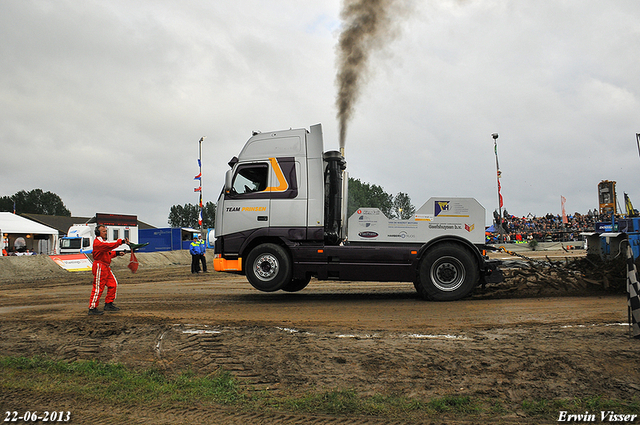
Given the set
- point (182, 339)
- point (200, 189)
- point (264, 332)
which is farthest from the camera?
point (200, 189)

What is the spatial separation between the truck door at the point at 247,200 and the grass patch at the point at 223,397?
502 centimetres

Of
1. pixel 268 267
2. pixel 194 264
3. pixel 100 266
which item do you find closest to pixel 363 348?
pixel 268 267

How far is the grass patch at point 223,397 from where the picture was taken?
12.1ft

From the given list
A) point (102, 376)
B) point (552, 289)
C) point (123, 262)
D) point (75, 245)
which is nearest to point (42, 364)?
point (102, 376)

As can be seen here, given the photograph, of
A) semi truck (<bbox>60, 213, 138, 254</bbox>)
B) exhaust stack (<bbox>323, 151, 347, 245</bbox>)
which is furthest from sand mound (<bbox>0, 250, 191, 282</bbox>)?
exhaust stack (<bbox>323, 151, 347, 245</bbox>)

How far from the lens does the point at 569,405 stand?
12.2ft

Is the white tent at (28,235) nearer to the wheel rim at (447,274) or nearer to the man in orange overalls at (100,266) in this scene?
the man in orange overalls at (100,266)

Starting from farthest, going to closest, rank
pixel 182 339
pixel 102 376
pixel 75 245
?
pixel 75 245
pixel 182 339
pixel 102 376

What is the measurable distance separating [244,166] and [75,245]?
1128 inches

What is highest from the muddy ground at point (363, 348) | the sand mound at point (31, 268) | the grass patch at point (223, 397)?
the sand mound at point (31, 268)

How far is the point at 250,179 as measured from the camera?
32.6 feet

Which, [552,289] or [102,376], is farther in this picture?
[552,289]

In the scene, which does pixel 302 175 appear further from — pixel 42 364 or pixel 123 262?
pixel 123 262

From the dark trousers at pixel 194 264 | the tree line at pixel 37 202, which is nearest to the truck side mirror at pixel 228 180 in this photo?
the dark trousers at pixel 194 264
